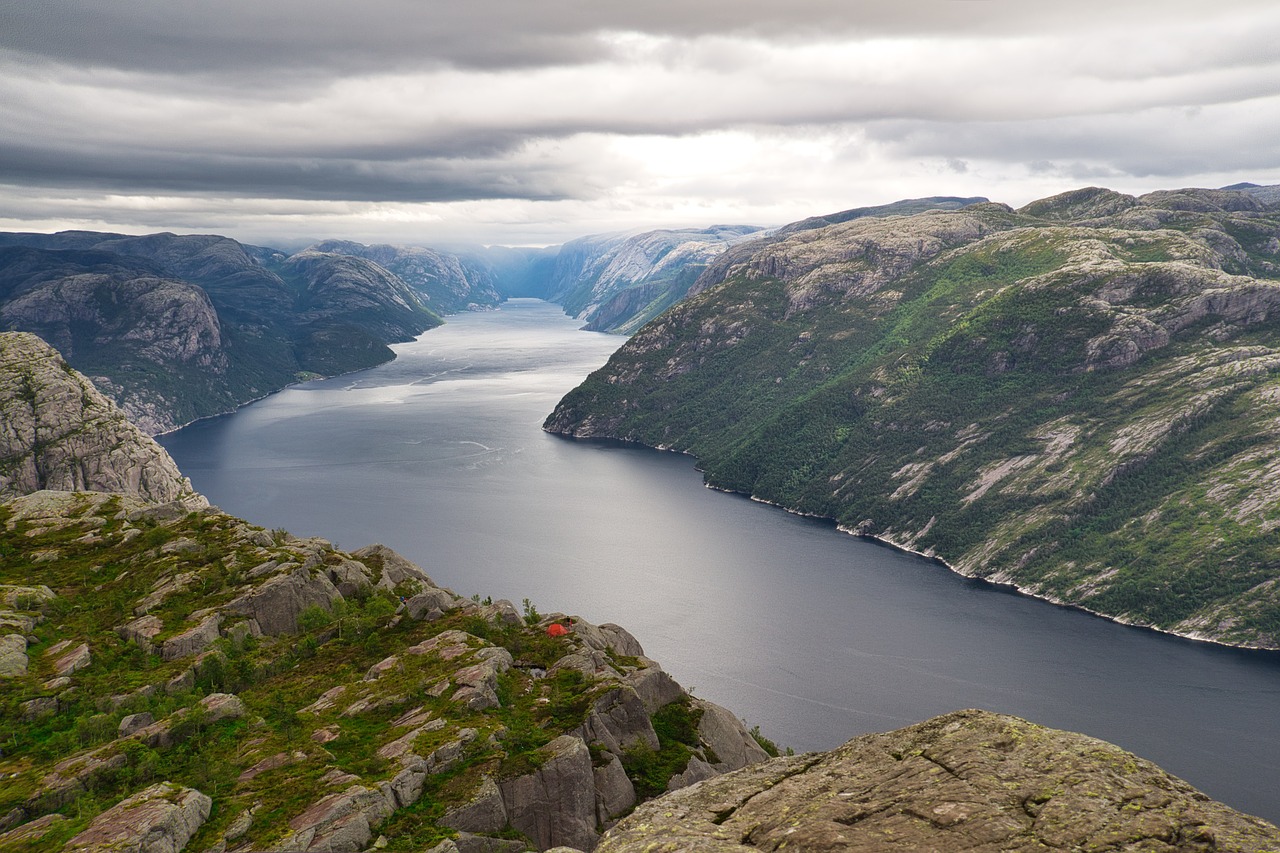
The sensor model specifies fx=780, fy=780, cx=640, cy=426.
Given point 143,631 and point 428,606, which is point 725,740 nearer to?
point 428,606

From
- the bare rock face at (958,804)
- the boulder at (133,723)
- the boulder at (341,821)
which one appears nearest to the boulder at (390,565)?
the boulder at (133,723)

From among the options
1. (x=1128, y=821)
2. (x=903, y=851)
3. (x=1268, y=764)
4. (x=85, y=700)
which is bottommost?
(x=1268, y=764)

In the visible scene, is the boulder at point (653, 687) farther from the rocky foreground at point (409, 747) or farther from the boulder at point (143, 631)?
the boulder at point (143, 631)

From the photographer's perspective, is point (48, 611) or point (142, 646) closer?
point (142, 646)

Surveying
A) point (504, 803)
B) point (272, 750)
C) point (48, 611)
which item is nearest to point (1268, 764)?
point (504, 803)

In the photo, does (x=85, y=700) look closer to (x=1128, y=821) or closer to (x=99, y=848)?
(x=99, y=848)

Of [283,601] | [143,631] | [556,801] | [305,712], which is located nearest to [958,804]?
[556,801]
